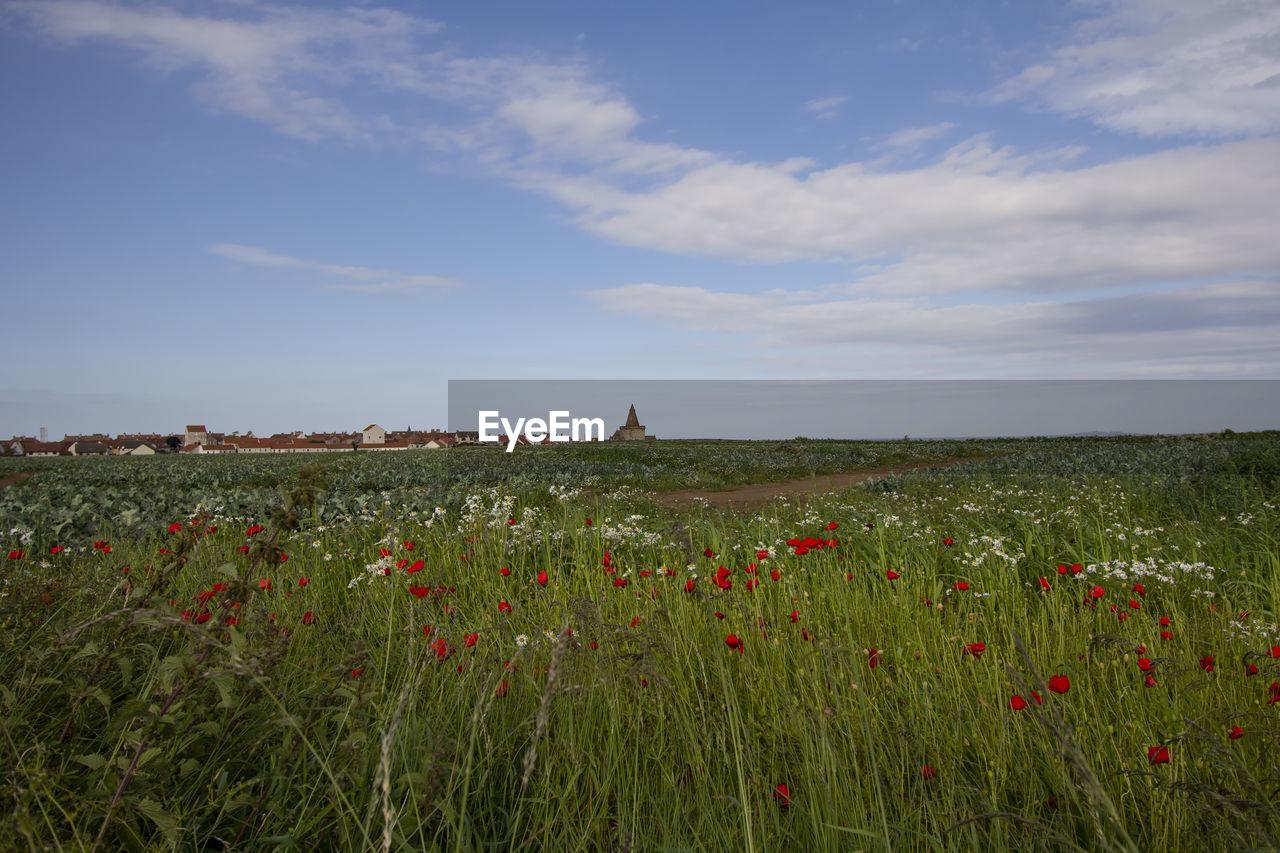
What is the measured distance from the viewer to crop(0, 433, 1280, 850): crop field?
6.74 ft

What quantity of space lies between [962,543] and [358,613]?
5.46 meters

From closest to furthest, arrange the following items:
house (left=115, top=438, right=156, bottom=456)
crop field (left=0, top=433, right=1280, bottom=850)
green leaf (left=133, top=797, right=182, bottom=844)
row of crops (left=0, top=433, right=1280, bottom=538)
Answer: green leaf (left=133, top=797, right=182, bottom=844)
crop field (left=0, top=433, right=1280, bottom=850)
row of crops (left=0, top=433, right=1280, bottom=538)
house (left=115, top=438, right=156, bottom=456)

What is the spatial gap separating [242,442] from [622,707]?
106 metres

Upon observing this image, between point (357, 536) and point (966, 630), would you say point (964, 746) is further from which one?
point (357, 536)

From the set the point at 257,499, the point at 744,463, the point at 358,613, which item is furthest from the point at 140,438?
the point at 358,613

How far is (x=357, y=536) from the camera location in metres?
7.41

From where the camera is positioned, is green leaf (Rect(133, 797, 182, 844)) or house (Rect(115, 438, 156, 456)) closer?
green leaf (Rect(133, 797, 182, 844))

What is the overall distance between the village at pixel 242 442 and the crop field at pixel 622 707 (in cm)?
7426

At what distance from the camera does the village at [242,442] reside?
84062 mm

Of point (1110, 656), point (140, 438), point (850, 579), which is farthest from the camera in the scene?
point (140, 438)

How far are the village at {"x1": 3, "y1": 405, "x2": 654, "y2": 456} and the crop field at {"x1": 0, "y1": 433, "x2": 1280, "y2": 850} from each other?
74259mm

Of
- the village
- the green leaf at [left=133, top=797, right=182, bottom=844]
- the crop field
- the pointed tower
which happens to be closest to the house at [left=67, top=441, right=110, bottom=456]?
the village

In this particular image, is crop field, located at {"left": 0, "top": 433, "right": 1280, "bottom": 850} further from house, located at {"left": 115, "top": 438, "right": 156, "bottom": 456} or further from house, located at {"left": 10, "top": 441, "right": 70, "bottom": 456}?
house, located at {"left": 115, "top": 438, "right": 156, "bottom": 456}

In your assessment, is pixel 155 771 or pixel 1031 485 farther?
pixel 1031 485
